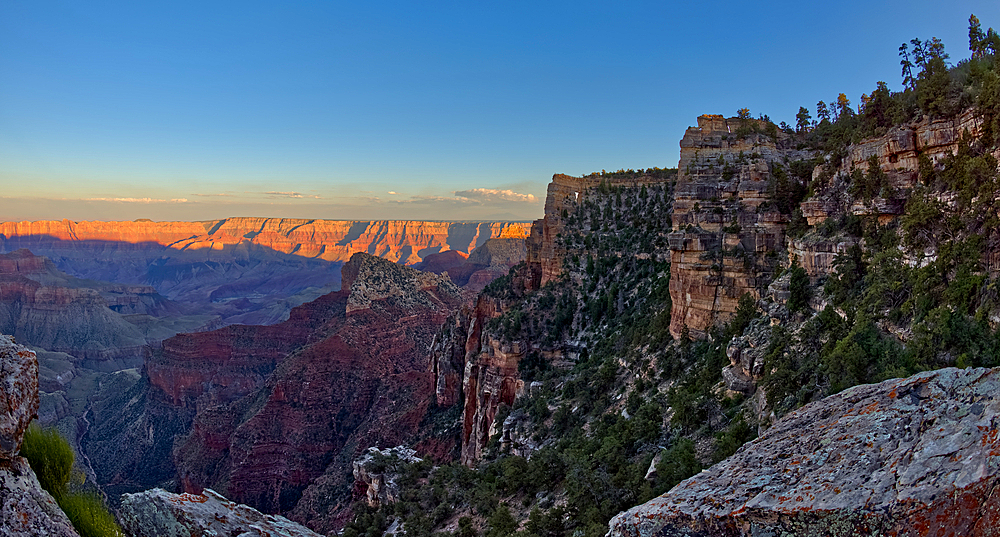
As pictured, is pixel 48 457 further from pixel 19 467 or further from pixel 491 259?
pixel 491 259

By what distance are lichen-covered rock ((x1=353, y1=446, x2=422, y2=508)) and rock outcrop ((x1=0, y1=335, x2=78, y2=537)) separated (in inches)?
1094

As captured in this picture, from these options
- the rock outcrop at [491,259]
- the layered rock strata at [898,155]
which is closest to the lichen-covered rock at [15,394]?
the layered rock strata at [898,155]

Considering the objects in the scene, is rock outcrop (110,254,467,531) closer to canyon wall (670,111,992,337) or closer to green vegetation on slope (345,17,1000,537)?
green vegetation on slope (345,17,1000,537)

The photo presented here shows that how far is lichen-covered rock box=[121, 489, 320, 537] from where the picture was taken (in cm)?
793

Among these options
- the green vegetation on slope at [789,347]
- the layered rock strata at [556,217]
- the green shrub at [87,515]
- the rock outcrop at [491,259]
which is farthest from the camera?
the rock outcrop at [491,259]

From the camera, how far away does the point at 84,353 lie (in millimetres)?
131875

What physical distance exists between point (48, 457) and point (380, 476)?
29.4 m

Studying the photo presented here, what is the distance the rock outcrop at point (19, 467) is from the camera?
5.36 meters

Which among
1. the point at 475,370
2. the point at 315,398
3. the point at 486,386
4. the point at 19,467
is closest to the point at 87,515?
A: the point at 19,467

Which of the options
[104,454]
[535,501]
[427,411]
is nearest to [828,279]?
[535,501]

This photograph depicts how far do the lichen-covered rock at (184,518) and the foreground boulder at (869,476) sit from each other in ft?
21.0

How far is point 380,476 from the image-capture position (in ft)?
111

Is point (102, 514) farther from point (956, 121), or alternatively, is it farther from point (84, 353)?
point (84, 353)

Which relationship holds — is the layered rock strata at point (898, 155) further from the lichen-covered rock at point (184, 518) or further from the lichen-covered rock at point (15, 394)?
the lichen-covered rock at point (15, 394)
